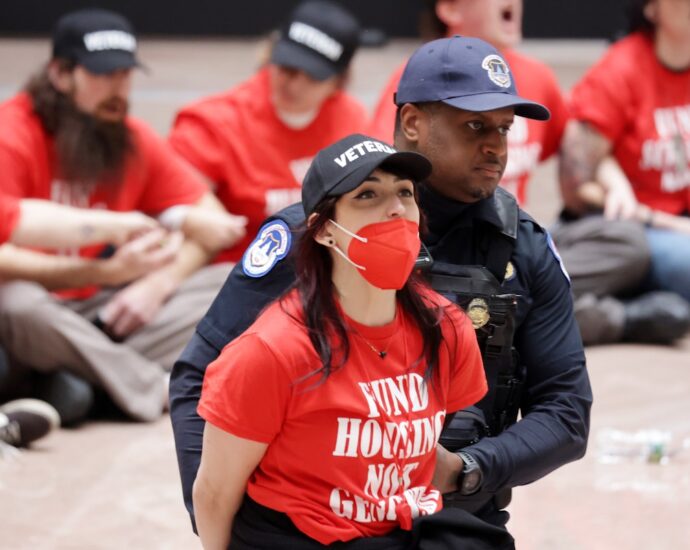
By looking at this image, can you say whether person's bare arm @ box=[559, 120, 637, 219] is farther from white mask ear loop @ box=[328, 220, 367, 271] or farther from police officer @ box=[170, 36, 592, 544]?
white mask ear loop @ box=[328, 220, 367, 271]

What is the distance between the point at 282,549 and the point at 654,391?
2.70 m

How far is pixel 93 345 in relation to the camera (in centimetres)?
429

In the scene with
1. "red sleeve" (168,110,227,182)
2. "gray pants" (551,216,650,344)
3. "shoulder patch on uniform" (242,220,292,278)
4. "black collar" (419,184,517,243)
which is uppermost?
"black collar" (419,184,517,243)

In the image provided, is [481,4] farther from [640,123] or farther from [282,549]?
[282,549]

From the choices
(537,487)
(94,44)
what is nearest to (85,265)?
(94,44)

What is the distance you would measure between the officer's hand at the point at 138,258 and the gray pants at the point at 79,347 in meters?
0.17

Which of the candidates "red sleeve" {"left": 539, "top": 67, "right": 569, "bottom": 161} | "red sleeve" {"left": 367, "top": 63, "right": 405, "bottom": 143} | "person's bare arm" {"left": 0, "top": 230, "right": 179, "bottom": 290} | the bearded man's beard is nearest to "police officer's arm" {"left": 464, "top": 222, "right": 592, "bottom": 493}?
"red sleeve" {"left": 367, "top": 63, "right": 405, "bottom": 143}

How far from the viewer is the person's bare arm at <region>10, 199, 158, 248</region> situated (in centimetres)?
422

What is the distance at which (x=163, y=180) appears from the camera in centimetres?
476

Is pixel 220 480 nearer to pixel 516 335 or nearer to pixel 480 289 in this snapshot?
pixel 480 289

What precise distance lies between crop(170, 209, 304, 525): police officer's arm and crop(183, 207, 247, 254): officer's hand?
2.17 m

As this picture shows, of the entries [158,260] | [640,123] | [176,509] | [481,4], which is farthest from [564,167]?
[176,509]

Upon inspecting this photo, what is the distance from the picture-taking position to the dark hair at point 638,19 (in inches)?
218

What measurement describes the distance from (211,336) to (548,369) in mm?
683
